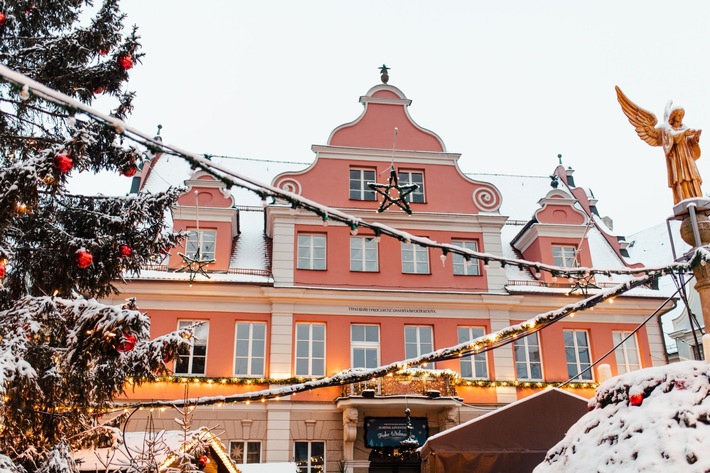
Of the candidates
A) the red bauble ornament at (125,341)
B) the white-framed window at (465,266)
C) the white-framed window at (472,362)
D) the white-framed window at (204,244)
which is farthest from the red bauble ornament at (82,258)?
the white-framed window at (465,266)

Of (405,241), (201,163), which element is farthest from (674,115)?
(201,163)

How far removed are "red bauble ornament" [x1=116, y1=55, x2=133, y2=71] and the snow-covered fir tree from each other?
0.08 ft

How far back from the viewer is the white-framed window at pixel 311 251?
20.3 meters

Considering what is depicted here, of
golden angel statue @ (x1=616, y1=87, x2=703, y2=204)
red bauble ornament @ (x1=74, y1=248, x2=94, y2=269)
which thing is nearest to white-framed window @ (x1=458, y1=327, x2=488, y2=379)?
golden angel statue @ (x1=616, y1=87, x2=703, y2=204)

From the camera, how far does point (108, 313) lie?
6887 millimetres

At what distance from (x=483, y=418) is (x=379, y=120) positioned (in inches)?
623

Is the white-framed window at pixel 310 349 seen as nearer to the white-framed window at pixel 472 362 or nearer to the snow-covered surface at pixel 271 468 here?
the white-framed window at pixel 472 362

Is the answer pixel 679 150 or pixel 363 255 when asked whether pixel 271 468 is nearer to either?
pixel 363 255

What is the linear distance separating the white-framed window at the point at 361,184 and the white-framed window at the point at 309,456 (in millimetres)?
7882

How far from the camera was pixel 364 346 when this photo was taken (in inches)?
774

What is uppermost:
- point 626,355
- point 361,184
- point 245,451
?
point 361,184

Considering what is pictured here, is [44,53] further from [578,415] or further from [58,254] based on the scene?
[578,415]

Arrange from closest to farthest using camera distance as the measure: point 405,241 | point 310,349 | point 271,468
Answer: point 405,241 < point 271,468 < point 310,349

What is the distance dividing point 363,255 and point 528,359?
6.11 m
